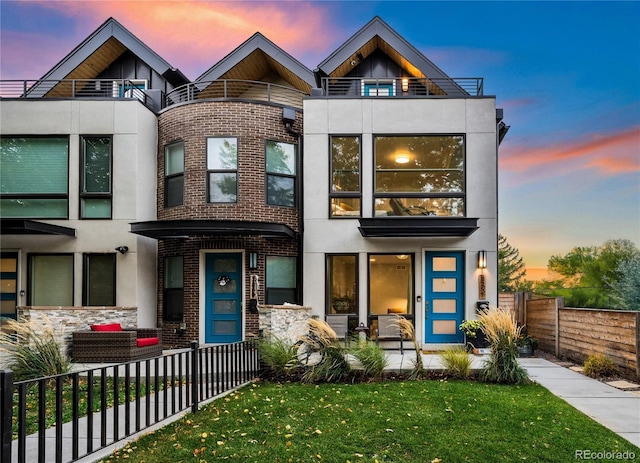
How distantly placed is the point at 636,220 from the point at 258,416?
2174cm

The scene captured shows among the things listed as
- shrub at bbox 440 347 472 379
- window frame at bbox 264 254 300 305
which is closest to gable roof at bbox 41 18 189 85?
window frame at bbox 264 254 300 305

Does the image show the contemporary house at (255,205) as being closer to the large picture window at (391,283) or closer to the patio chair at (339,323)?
the large picture window at (391,283)

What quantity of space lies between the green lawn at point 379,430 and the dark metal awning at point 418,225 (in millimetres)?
4483

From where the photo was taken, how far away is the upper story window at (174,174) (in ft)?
40.2

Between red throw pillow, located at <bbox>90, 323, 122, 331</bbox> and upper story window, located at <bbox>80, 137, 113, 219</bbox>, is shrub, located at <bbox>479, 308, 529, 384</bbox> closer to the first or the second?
red throw pillow, located at <bbox>90, 323, 122, 331</bbox>

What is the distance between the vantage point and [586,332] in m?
9.81

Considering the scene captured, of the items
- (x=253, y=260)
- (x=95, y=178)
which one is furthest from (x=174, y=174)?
(x=253, y=260)

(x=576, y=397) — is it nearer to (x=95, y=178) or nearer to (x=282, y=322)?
(x=282, y=322)

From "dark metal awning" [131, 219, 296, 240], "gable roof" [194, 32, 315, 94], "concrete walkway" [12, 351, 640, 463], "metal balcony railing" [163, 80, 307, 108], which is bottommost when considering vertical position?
"concrete walkway" [12, 351, 640, 463]

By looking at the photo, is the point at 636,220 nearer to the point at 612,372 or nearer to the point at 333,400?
the point at 612,372

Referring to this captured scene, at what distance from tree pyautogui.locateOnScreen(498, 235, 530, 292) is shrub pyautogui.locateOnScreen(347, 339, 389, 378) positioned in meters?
34.8

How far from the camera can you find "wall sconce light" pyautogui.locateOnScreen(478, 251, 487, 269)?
1153 centimetres

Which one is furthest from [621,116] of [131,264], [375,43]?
[131,264]

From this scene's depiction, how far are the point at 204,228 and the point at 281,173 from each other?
280cm
